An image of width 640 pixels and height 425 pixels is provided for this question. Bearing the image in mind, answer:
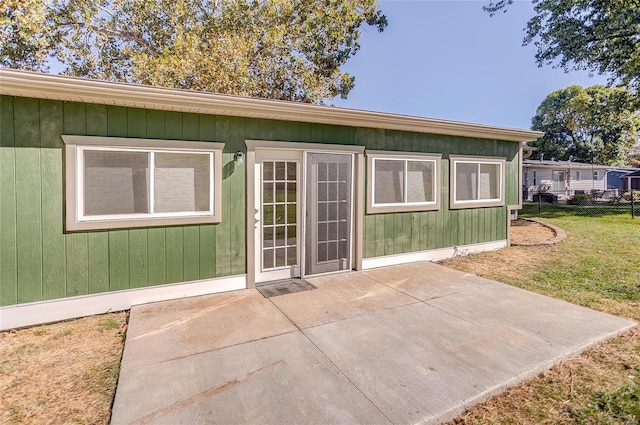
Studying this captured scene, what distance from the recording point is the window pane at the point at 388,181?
5.58 metres

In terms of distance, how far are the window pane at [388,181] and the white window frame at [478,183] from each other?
1237 millimetres

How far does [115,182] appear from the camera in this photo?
3.82 m

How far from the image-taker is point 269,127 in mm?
4633

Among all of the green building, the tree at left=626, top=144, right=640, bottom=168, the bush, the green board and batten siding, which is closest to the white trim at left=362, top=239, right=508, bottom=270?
the green building

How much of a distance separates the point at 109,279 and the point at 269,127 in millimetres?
2778

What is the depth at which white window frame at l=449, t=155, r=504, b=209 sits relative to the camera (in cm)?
637

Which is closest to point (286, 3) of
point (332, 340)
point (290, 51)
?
point (290, 51)

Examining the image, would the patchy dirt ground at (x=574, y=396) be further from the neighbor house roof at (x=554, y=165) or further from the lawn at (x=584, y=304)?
the neighbor house roof at (x=554, y=165)

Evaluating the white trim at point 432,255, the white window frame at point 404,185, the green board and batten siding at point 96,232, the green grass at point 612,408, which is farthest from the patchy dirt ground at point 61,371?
the white window frame at point 404,185

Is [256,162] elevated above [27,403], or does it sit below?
above

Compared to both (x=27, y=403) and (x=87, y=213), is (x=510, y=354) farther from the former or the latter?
(x=87, y=213)

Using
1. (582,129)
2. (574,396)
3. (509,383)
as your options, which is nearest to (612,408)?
(574,396)

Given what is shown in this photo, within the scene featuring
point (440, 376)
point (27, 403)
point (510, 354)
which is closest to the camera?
point (27, 403)

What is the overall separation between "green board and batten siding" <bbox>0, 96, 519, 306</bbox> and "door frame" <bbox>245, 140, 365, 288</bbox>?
0.08m
